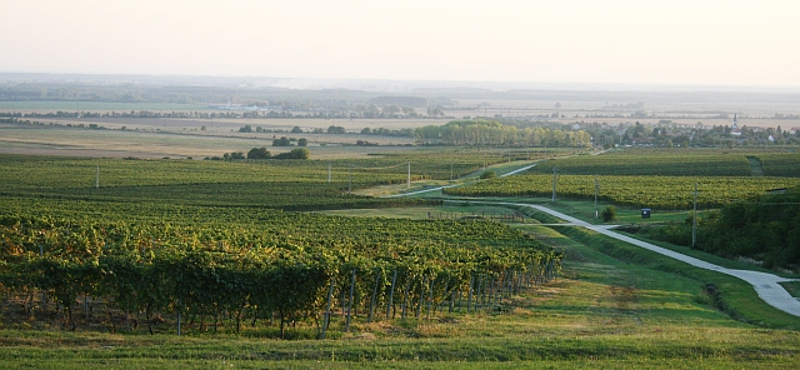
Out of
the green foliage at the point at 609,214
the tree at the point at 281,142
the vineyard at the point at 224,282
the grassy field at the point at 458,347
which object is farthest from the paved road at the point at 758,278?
the tree at the point at 281,142

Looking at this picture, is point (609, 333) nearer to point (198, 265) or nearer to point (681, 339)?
point (681, 339)

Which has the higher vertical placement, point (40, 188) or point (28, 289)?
point (28, 289)

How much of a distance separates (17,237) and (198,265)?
490 inches

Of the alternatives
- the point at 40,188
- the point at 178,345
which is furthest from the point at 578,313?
the point at 40,188

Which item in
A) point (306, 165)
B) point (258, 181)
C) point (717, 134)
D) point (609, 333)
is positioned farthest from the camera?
Result: point (717, 134)

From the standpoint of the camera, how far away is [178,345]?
63.5 feet

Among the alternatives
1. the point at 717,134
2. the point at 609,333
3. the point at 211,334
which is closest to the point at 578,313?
the point at 609,333

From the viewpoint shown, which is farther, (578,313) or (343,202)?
(343,202)

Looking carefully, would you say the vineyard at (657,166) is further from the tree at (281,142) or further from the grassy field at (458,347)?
the grassy field at (458,347)

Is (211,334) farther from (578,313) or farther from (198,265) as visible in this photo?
(578,313)

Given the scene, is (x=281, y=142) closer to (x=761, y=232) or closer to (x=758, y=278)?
(x=761, y=232)

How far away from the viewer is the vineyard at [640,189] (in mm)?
73625

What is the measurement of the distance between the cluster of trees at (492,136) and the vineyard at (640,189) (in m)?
76.9

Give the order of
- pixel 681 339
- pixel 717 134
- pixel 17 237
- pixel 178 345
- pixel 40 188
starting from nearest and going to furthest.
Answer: pixel 178 345, pixel 681 339, pixel 17 237, pixel 40 188, pixel 717 134
